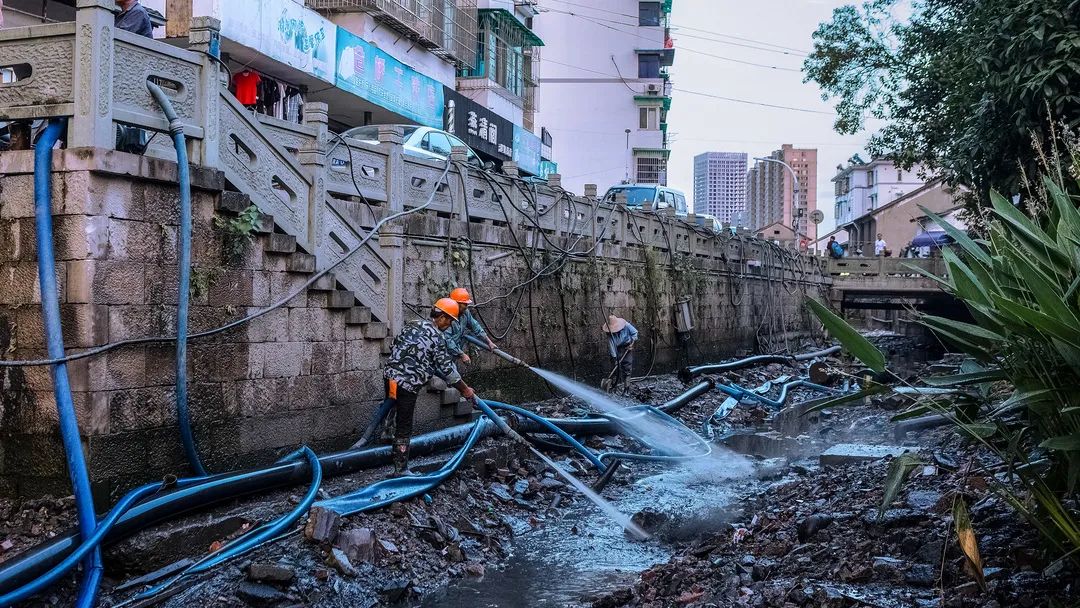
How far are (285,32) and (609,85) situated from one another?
38755 mm

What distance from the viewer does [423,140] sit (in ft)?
51.0

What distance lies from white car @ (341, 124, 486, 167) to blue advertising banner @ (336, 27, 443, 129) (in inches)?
232

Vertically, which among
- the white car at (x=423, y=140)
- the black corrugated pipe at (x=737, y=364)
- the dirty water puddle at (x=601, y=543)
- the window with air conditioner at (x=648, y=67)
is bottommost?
the dirty water puddle at (x=601, y=543)

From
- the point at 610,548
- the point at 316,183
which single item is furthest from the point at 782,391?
the point at 316,183

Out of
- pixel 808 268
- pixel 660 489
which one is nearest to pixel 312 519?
pixel 660 489

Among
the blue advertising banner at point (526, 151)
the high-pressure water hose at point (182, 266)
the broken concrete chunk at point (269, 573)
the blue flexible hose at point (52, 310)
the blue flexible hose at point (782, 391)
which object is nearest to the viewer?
the blue flexible hose at point (52, 310)

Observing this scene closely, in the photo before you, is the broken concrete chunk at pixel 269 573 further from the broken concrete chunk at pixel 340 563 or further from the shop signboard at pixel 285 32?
the shop signboard at pixel 285 32

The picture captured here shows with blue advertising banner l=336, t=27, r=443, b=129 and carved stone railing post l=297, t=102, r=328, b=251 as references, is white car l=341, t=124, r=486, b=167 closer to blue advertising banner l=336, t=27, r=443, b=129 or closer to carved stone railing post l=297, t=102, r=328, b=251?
carved stone railing post l=297, t=102, r=328, b=251

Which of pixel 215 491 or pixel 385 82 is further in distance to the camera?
pixel 385 82

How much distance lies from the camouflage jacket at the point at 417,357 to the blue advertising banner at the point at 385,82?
12.7 metres

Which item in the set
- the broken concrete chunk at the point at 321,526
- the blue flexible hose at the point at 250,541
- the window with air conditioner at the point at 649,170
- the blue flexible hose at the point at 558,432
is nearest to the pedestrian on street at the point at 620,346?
the blue flexible hose at the point at 558,432

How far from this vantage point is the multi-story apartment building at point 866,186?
74812mm

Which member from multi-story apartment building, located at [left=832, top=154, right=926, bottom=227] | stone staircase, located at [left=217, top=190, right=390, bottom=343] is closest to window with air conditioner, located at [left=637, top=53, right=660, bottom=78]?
multi-story apartment building, located at [left=832, top=154, right=926, bottom=227]

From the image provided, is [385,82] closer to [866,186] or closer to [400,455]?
[400,455]
